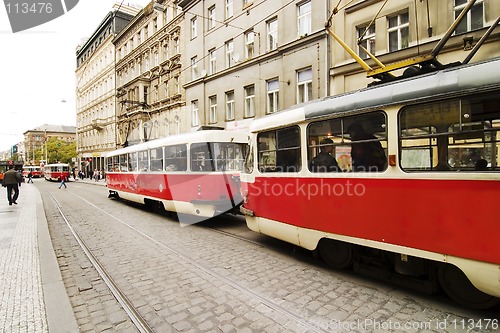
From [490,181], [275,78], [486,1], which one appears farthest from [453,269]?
[275,78]

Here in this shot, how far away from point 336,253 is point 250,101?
591 inches

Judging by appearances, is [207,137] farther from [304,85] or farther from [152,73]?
[152,73]

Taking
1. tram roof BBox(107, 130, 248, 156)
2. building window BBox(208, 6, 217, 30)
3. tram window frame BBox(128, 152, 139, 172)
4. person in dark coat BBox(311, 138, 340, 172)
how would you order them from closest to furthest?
person in dark coat BBox(311, 138, 340, 172), tram roof BBox(107, 130, 248, 156), tram window frame BBox(128, 152, 139, 172), building window BBox(208, 6, 217, 30)

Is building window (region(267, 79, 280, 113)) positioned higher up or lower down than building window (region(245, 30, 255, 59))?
lower down

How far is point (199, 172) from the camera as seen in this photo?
26.7 ft

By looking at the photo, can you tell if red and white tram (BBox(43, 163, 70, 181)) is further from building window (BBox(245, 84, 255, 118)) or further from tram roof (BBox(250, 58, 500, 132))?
tram roof (BBox(250, 58, 500, 132))

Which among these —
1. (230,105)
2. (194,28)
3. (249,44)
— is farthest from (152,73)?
(249,44)

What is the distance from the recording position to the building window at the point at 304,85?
1461cm

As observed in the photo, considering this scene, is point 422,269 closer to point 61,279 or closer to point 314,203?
point 314,203

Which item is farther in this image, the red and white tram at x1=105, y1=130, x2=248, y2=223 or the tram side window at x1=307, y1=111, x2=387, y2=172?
the red and white tram at x1=105, y1=130, x2=248, y2=223

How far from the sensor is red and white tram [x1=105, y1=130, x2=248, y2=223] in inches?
314

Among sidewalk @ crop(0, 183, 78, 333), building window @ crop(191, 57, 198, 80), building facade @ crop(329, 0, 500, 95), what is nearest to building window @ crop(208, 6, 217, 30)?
building window @ crop(191, 57, 198, 80)

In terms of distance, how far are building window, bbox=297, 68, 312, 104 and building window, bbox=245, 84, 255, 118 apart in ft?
12.7

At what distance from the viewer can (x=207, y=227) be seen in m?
8.18
